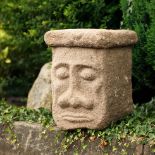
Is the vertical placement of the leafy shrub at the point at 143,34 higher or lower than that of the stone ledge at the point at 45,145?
higher

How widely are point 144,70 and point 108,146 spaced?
3.87 ft

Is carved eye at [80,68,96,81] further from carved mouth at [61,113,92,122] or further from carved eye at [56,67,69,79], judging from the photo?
carved mouth at [61,113,92,122]

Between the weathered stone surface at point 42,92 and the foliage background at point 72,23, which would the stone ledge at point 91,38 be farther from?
the weathered stone surface at point 42,92

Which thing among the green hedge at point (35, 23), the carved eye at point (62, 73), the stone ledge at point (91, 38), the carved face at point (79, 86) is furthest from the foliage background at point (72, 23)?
the carved eye at point (62, 73)

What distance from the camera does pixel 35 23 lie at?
250 inches

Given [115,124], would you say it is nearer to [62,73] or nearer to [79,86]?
[79,86]

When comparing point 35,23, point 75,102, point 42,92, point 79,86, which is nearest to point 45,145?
point 75,102

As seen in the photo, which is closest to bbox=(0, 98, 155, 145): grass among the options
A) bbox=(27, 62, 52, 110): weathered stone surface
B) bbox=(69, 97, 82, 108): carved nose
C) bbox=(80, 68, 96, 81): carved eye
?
bbox=(69, 97, 82, 108): carved nose

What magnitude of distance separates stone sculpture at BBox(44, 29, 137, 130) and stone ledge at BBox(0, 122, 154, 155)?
208 mm

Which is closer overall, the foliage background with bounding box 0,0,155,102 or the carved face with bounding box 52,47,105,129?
the carved face with bounding box 52,47,105,129

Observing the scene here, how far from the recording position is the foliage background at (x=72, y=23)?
539 centimetres

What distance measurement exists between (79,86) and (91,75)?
0.50 ft

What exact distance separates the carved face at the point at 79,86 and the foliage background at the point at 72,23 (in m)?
0.79

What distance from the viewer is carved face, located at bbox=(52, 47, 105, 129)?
184 inches
